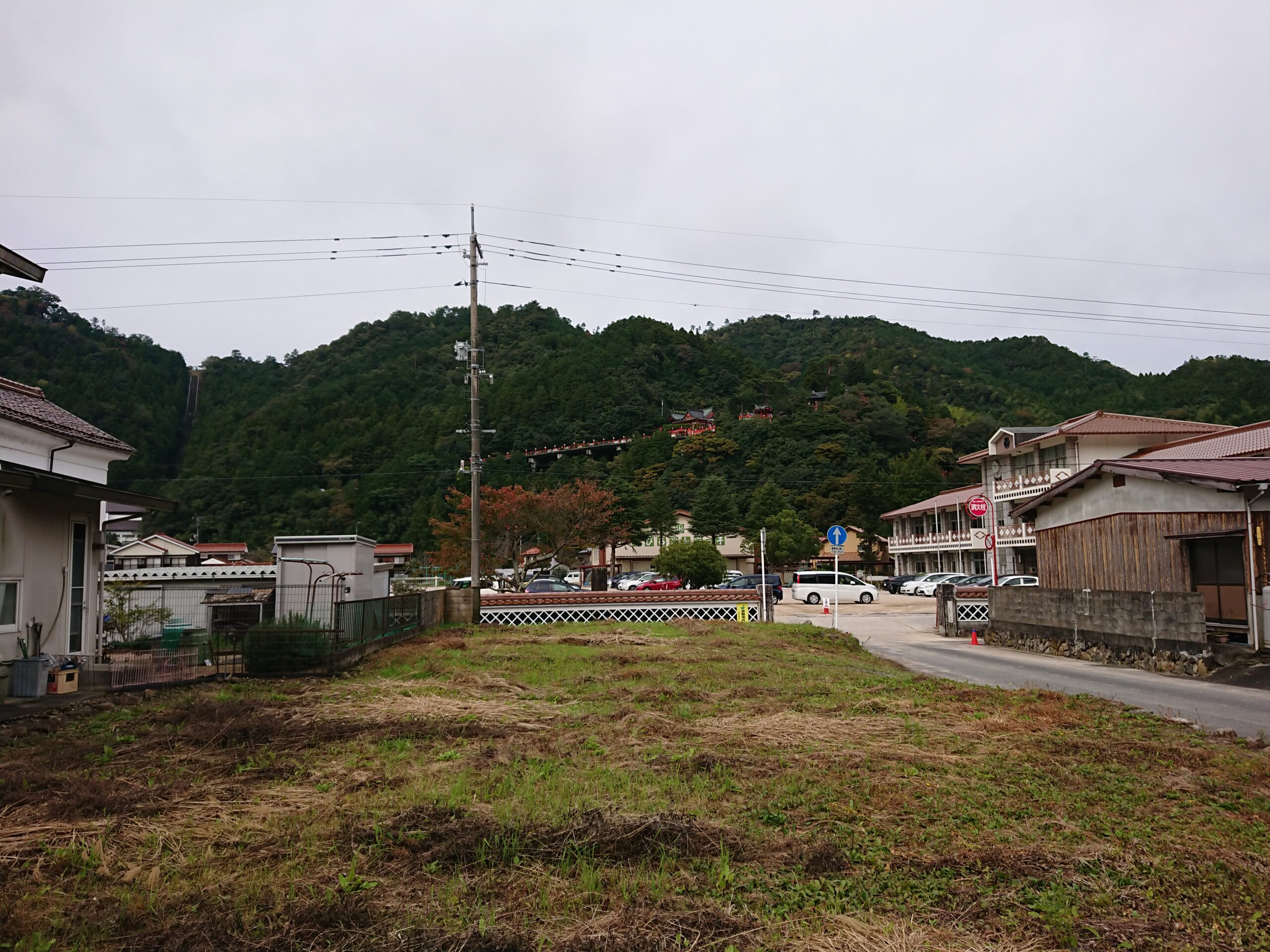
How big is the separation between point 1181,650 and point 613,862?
544 inches

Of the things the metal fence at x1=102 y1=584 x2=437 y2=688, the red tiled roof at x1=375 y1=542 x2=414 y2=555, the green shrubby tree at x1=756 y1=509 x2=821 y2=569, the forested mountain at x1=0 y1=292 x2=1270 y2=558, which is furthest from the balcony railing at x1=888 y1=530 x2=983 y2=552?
the metal fence at x1=102 y1=584 x2=437 y2=688

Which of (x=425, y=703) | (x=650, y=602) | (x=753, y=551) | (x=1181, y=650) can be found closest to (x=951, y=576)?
(x=753, y=551)

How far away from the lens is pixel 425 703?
→ 10211mm

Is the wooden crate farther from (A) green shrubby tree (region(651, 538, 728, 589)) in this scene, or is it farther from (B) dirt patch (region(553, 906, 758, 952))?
(A) green shrubby tree (region(651, 538, 728, 589))

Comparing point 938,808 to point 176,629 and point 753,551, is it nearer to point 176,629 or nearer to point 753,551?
point 176,629

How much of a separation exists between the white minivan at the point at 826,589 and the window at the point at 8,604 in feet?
105

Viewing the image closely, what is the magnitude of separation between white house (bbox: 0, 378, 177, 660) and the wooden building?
18.6 m

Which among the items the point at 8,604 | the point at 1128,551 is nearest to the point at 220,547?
the point at 8,604

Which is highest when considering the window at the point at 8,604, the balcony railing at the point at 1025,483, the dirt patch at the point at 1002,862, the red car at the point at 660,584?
the balcony railing at the point at 1025,483

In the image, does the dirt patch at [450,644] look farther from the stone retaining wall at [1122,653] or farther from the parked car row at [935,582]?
the parked car row at [935,582]

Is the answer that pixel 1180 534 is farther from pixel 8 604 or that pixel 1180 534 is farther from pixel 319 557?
pixel 8 604

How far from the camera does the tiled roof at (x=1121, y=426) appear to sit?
40875 millimetres

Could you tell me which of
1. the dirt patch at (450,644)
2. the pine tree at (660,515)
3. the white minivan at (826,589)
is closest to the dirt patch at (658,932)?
the dirt patch at (450,644)

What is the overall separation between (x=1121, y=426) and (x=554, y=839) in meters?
45.6
